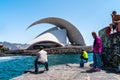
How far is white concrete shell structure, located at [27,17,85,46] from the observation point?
3265 inches

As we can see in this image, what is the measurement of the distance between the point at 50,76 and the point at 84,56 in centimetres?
775

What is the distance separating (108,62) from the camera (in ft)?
39.8

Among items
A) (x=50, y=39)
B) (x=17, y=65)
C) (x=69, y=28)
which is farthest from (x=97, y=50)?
(x=69, y=28)

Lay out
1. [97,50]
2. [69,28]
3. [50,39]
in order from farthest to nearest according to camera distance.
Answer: [69,28] → [50,39] → [97,50]

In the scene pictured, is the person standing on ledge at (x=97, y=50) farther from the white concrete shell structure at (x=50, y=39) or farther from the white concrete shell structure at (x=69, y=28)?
the white concrete shell structure at (x=69, y=28)

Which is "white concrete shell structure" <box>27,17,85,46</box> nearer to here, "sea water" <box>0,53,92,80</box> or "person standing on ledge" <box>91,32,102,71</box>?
"sea water" <box>0,53,92,80</box>

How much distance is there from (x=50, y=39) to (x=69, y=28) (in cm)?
924

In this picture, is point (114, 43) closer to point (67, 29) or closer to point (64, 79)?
point (64, 79)

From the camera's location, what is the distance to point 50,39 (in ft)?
259

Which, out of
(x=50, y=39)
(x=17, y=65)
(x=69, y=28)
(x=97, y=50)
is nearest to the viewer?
(x=97, y=50)

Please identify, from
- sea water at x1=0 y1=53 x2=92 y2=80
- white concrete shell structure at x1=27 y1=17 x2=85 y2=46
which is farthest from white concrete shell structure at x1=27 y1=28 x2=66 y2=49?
sea water at x1=0 y1=53 x2=92 y2=80

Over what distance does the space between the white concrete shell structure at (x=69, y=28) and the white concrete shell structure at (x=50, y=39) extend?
2.40 metres

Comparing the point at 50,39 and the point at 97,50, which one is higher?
the point at 50,39

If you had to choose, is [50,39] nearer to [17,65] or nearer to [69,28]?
[69,28]
